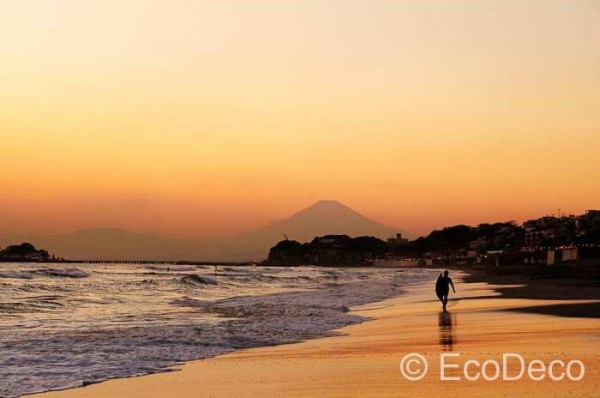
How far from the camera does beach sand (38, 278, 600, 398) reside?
1011 centimetres

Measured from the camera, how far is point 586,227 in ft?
579

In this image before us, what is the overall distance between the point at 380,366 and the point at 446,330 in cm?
621

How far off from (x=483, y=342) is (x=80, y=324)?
1447 centimetres

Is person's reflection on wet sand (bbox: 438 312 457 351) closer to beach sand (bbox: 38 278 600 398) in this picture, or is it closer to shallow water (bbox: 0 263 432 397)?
beach sand (bbox: 38 278 600 398)

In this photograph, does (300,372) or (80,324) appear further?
(80,324)

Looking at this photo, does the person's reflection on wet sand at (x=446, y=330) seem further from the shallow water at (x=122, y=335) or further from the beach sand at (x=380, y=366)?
the shallow water at (x=122, y=335)

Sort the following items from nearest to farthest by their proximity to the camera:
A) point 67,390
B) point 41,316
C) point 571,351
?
1. point 67,390
2. point 571,351
3. point 41,316

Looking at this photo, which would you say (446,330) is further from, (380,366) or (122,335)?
(122,335)

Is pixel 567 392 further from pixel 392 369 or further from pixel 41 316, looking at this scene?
pixel 41 316

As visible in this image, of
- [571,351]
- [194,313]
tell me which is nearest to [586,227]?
[194,313]

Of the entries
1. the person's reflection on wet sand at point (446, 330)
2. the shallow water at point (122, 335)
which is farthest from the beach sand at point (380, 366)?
the shallow water at point (122, 335)

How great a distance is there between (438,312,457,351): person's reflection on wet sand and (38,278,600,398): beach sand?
0.10ft

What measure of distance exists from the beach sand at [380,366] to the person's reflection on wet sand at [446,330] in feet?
0.10

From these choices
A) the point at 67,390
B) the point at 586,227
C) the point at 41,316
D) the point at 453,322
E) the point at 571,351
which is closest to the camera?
the point at 67,390
